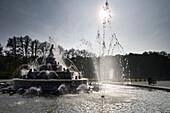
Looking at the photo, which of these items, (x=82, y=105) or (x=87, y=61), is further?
(x=87, y=61)

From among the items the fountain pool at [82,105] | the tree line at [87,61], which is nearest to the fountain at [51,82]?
the fountain pool at [82,105]

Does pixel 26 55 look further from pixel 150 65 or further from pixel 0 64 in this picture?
pixel 150 65

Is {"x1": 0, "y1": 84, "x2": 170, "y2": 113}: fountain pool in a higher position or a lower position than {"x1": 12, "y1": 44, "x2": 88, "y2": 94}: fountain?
lower

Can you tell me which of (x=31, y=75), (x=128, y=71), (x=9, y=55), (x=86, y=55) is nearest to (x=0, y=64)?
(x=9, y=55)

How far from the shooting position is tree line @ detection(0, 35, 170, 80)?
140ft

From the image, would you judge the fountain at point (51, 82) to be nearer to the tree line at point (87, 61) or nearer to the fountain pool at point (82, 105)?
the fountain pool at point (82, 105)

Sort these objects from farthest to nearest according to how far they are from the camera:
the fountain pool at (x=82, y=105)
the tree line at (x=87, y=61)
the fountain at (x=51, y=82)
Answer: the tree line at (x=87, y=61)
the fountain at (x=51, y=82)
the fountain pool at (x=82, y=105)

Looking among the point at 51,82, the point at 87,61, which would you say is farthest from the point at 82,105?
the point at 87,61

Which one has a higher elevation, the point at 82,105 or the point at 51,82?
the point at 51,82

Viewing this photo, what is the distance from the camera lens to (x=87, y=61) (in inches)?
2256

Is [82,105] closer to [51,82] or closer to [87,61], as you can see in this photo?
[51,82]

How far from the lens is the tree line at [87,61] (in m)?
42.8

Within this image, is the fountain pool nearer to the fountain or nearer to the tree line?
the fountain

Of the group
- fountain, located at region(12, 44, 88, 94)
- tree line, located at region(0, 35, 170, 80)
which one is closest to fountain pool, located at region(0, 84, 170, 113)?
fountain, located at region(12, 44, 88, 94)
